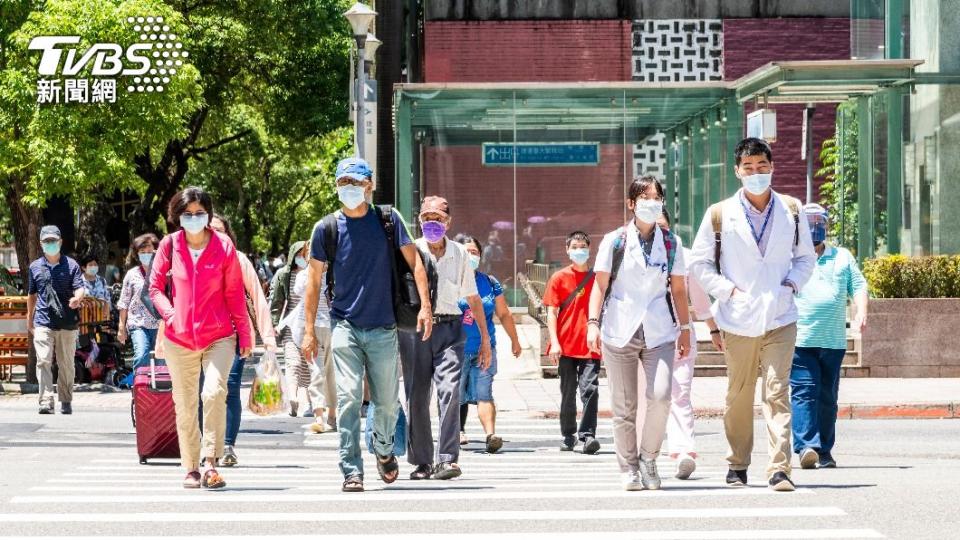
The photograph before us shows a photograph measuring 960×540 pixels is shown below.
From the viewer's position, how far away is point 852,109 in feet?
80.7

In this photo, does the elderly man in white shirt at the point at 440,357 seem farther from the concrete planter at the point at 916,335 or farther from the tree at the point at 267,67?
the tree at the point at 267,67

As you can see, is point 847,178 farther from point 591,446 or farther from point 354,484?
point 354,484

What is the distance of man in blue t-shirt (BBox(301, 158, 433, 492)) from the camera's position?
9.78 metres

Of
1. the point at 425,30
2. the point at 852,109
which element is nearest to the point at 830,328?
the point at 852,109

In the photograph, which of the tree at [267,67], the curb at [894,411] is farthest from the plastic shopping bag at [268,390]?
the tree at [267,67]

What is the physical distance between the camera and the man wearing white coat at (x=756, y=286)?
379 inches

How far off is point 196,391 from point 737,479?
11.3ft

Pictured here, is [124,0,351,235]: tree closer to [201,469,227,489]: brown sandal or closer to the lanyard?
[201,469,227,489]: brown sandal

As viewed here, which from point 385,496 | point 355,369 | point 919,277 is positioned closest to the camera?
point 385,496

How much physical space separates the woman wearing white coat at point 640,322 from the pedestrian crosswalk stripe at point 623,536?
1.68m

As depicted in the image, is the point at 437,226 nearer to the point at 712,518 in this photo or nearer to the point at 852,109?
the point at 712,518

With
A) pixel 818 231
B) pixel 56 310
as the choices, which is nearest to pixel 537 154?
pixel 56 310

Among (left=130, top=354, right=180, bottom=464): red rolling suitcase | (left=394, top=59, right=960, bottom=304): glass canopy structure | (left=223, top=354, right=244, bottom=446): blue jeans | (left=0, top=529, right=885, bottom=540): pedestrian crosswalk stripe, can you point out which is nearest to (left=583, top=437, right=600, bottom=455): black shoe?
(left=223, top=354, right=244, bottom=446): blue jeans

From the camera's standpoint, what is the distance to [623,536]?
8000 millimetres
